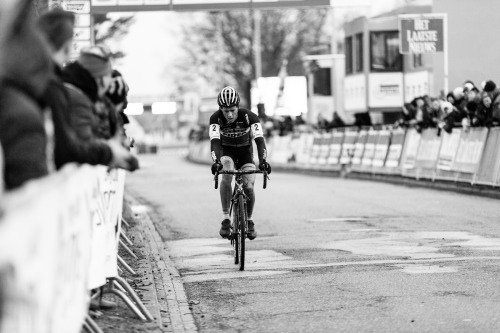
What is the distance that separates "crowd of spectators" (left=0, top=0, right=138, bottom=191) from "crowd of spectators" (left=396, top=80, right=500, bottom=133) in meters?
15.9

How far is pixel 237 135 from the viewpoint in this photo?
1389cm

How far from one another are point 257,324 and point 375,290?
1.87 m

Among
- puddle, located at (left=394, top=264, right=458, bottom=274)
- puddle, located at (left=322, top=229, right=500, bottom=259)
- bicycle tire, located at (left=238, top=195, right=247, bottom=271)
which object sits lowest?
puddle, located at (left=322, top=229, right=500, bottom=259)

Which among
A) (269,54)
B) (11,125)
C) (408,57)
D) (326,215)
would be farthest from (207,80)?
(11,125)

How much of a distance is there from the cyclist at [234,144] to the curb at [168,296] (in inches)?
36.7

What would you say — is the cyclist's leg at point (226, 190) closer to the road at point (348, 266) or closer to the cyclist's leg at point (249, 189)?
the cyclist's leg at point (249, 189)

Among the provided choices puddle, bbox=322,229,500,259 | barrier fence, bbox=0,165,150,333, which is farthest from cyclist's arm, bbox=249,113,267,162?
barrier fence, bbox=0,165,150,333

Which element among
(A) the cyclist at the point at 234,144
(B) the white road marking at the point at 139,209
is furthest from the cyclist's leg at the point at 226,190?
(B) the white road marking at the point at 139,209

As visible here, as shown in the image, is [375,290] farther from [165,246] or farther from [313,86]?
[313,86]

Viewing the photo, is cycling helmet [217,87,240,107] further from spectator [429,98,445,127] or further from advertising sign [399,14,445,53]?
advertising sign [399,14,445,53]

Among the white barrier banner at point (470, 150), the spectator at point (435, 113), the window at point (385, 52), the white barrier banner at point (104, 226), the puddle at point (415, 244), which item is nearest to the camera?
the white barrier banner at point (104, 226)

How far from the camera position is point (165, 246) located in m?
15.9

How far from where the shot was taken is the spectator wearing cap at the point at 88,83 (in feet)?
26.1

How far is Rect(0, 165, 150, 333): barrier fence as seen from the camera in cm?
417
